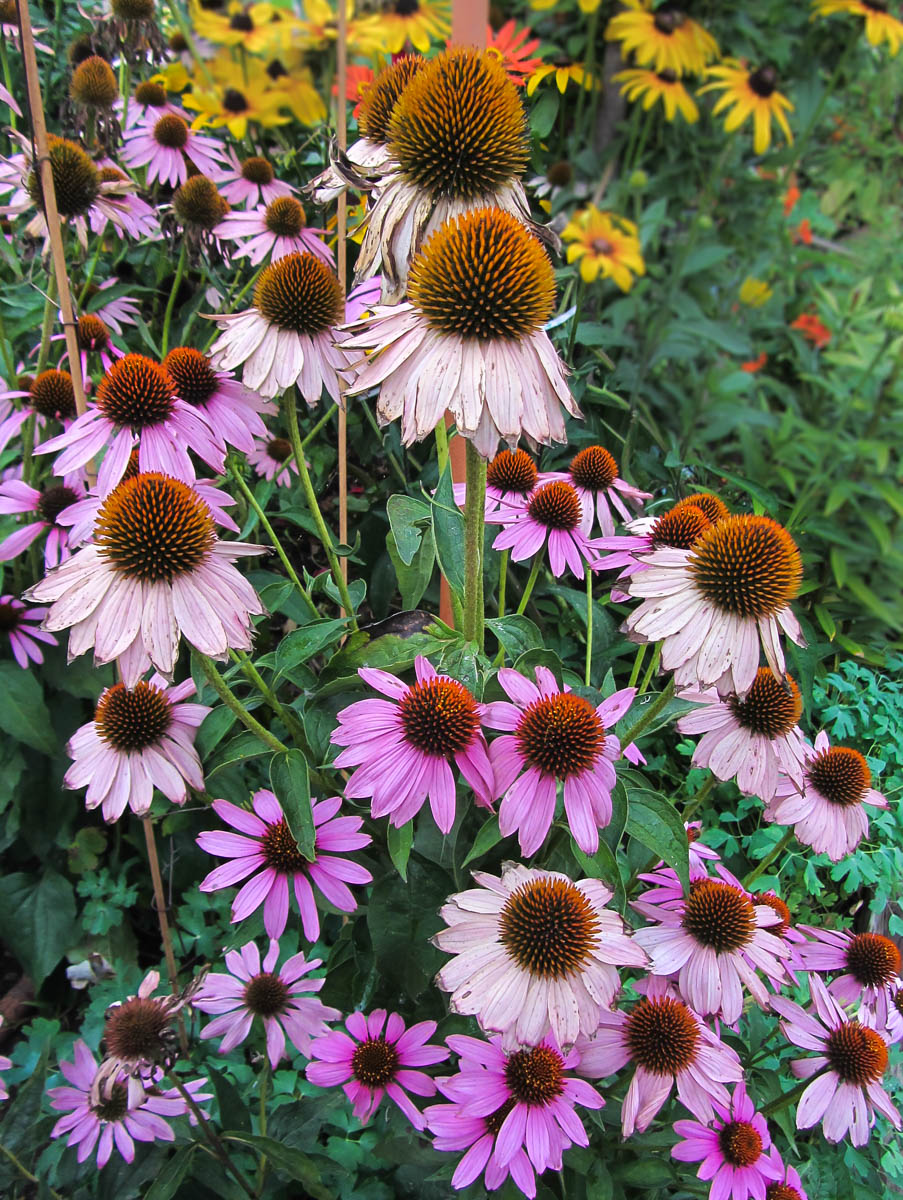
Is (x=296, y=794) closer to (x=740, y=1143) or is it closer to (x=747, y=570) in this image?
(x=747, y=570)

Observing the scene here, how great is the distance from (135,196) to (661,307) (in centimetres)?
161

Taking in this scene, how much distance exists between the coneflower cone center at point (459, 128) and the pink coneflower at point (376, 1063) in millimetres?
836

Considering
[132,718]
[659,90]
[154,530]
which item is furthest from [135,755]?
[659,90]

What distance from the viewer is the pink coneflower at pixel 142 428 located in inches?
36.6

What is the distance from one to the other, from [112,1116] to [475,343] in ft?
3.06

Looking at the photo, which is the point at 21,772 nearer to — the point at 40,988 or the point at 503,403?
the point at 40,988

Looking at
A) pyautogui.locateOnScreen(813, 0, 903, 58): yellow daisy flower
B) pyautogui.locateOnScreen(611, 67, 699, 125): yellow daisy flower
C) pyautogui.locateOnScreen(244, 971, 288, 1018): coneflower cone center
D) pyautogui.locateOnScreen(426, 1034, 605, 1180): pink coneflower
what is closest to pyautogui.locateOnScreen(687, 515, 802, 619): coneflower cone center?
pyautogui.locateOnScreen(426, 1034, 605, 1180): pink coneflower

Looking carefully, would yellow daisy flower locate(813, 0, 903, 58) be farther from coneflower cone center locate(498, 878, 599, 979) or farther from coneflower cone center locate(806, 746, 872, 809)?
coneflower cone center locate(498, 878, 599, 979)

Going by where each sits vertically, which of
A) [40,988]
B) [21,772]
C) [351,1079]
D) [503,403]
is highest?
[503,403]

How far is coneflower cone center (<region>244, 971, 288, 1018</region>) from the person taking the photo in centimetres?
108

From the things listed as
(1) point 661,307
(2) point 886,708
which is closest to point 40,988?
(2) point 886,708

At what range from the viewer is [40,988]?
141cm

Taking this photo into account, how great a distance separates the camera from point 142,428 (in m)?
0.95

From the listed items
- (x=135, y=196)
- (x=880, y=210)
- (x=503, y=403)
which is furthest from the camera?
(x=880, y=210)
